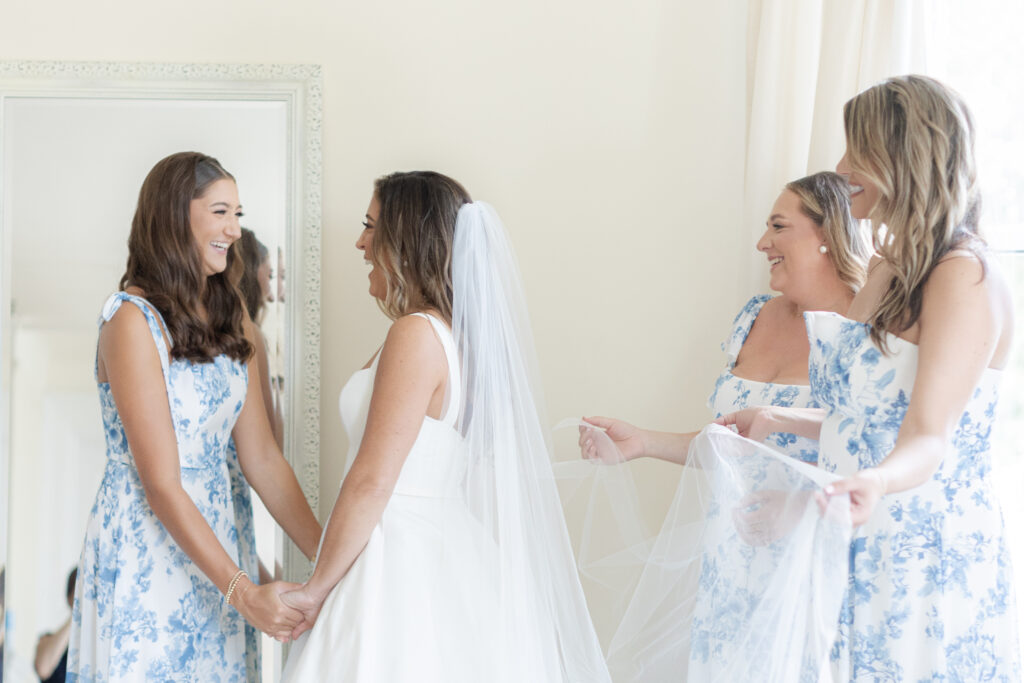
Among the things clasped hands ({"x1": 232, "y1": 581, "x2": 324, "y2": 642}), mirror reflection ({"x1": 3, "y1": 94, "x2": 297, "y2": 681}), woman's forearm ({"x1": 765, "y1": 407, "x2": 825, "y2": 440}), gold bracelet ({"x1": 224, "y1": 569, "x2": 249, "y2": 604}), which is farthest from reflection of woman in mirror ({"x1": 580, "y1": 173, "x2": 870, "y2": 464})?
mirror reflection ({"x1": 3, "y1": 94, "x2": 297, "y2": 681})

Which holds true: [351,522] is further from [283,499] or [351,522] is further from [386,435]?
[283,499]

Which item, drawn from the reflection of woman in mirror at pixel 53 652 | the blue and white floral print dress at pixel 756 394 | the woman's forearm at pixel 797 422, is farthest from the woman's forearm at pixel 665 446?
the reflection of woman in mirror at pixel 53 652

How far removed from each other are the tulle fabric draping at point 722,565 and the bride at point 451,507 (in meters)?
0.16

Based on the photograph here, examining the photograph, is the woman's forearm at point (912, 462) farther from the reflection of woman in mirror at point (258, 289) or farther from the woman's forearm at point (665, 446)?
the reflection of woman in mirror at point (258, 289)

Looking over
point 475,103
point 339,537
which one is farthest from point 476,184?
point 339,537

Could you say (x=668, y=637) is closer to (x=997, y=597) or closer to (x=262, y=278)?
(x=997, y=597)

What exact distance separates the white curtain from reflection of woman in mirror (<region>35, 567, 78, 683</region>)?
2.17 metres

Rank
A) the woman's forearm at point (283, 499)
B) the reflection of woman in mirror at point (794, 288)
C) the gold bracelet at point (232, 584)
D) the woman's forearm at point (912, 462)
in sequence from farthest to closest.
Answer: the woman's forearm at point (283, 499) → the reflection of woman in mirror at point (794, 288) → the gold bracelet at point (232, 584) → the woman's forearm at point (912, 462)

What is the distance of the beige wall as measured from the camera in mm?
2520

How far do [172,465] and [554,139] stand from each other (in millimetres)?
1395

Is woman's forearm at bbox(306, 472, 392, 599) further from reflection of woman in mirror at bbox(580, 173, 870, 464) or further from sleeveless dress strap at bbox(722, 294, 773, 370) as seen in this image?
sleeveless dress strap at bbox(722, 294, 773, 370)

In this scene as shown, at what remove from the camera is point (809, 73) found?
2266mm

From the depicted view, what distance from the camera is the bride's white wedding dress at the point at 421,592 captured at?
64.6 inches

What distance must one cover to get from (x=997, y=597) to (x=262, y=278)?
1.95m
